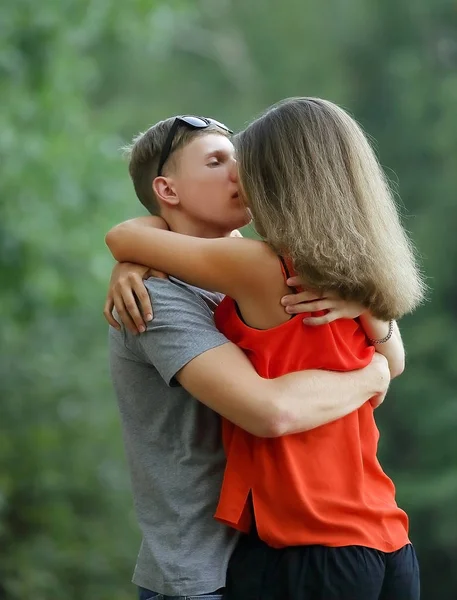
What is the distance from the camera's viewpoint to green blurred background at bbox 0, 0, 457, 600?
5.54 m

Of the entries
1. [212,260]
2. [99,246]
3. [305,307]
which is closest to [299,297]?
[305,307]

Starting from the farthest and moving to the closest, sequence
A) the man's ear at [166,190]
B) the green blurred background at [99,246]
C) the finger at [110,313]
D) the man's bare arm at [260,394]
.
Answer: the green blurred background at [99,246]
the man's ear at [166,190]
the finger at [110,313]
the man's bare arm at [260,394]

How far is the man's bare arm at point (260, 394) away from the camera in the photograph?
1.75 metres

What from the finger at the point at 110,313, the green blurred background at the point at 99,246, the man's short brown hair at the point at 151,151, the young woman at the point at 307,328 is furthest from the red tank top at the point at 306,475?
the green blurred background at the point at 99,246

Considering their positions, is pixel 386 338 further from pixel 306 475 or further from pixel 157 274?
pixel 157 274

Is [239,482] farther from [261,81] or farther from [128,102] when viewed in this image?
[261,81]

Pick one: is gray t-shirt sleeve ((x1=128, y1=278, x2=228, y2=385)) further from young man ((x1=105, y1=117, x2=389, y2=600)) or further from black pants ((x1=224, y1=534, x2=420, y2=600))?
black pants ((x1=224, y1=534, x2=420, y2=600))

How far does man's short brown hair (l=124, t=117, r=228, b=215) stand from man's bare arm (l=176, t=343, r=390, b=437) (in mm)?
481

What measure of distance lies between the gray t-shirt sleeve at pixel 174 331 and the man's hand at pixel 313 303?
14cm

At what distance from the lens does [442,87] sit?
8.60 m

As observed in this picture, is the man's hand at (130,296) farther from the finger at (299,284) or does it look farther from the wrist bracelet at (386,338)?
the wrist bracelet at (386,338)

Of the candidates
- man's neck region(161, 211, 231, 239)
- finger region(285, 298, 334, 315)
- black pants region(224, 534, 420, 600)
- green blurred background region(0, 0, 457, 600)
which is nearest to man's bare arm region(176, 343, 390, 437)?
finger region(285, 298, 334, 315)

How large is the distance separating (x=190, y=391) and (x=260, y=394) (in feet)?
0.42

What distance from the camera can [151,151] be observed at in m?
2.14
